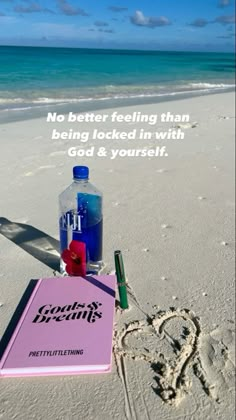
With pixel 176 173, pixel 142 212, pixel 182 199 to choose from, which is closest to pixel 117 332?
pixel 142 212

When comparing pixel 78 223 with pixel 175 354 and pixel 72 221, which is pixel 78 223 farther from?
pixel 175 354

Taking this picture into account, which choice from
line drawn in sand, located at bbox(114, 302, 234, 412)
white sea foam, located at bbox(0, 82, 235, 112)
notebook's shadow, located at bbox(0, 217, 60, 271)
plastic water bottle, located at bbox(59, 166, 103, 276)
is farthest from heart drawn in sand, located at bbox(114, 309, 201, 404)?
white sea foam, located at bbox(0, 82, 235, 112)

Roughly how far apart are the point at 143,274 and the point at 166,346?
0.36 m

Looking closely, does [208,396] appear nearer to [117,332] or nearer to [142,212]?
[117,332]

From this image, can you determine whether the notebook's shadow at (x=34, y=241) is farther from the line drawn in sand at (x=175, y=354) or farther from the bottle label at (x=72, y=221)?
the line drawn in sand at (x=175, y=354)

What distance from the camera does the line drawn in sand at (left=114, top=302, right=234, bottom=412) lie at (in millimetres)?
960

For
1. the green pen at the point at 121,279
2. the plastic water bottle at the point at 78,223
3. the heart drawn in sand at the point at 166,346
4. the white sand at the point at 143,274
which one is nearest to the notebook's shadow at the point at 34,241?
the white sand at the point at 143,274

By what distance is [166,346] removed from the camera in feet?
3.56

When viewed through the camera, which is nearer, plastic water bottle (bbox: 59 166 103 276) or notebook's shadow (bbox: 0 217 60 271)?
plastic water bottle (bbox: 59 166 103 276)

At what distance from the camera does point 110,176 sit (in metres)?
2.12

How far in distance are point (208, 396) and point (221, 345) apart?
0.20 metres

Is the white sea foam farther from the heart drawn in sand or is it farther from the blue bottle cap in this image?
the heart drawn in sand

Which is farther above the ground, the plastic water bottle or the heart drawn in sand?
the plastic water bottle

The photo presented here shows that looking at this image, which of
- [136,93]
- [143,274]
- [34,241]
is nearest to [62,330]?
[143,274]
